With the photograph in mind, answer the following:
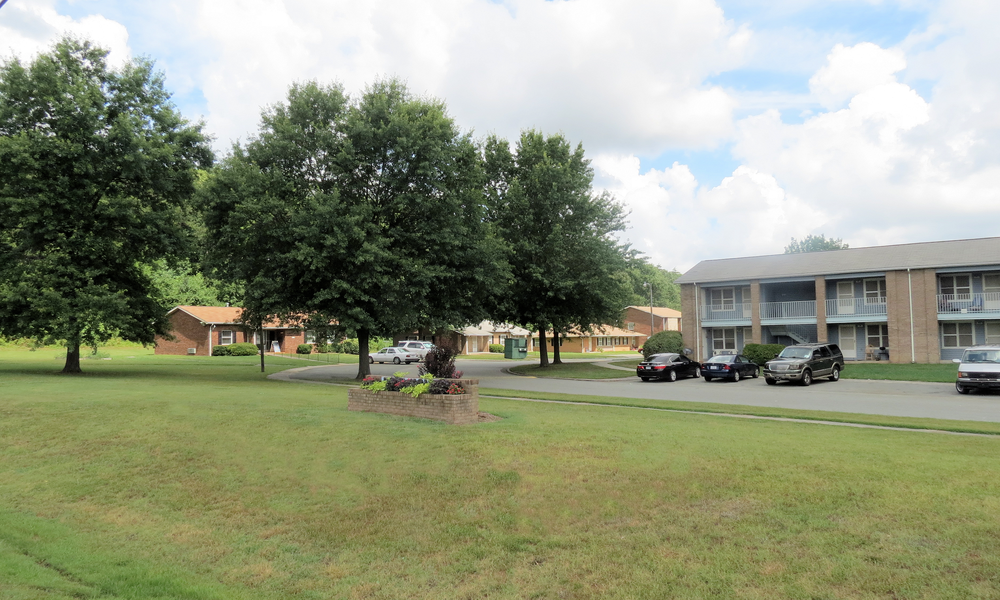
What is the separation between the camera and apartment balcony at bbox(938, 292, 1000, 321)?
3656cm

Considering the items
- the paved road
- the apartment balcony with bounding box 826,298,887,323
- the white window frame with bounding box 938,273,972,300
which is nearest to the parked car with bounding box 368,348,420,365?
the paved road

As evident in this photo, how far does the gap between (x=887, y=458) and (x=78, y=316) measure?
2834cm

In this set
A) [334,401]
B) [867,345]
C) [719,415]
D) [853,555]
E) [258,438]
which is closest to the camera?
[853,555]

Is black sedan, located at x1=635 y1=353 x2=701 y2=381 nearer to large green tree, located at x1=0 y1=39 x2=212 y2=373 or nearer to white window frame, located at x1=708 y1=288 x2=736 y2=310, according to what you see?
white window frame, located at x1=708 y1=288 x2=736 y2=310

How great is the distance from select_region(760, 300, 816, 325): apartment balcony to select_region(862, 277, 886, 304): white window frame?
315 centimetres

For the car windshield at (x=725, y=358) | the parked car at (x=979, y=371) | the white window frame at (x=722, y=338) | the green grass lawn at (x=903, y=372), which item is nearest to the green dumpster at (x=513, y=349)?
the white window frame at (x=722, y=338)

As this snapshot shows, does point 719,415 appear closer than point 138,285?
Yes

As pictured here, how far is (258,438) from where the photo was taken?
11.4 metres

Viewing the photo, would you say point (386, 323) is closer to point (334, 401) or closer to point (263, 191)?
point (263, 191)

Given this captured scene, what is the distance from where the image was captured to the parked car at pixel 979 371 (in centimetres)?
2389

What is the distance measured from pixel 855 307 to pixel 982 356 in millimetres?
15704

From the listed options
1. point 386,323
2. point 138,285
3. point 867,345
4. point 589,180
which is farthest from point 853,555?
point 867,345

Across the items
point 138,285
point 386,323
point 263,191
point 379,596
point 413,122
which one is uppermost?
point 413,122

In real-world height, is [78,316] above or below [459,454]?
above
